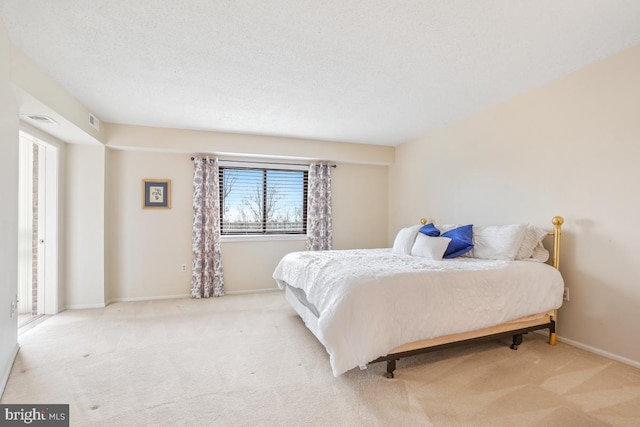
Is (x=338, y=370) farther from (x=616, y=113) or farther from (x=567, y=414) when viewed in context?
(x=616, y=113)

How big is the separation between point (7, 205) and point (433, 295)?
125 inches

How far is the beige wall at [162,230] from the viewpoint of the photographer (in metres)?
4.16

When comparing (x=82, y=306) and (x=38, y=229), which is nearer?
(x=38, y=229)

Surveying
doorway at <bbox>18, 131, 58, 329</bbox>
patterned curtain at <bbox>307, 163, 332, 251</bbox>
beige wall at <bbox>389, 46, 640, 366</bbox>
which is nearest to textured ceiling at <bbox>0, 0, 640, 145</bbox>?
beige wall at <bbox>389, 46, 640, 366</bbox>

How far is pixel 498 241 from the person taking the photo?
2965 millimetres

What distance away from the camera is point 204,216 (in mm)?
4434

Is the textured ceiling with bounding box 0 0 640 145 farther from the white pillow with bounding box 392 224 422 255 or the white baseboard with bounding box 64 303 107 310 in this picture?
the white baseboard with bounding box 64 303 107 310

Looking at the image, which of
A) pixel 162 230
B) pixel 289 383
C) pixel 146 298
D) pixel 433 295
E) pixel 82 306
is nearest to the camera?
pixel 289 383

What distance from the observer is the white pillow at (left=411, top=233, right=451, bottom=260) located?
10.2 ft

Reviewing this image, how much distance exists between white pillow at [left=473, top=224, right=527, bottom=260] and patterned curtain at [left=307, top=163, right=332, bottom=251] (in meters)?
2.37

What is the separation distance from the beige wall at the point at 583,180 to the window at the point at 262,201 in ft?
8.97

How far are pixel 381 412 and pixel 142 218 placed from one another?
158 inches

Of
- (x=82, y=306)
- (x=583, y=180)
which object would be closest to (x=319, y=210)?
(x=583, y=180)

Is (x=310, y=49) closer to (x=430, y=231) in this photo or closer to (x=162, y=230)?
(x=430, y=231)
